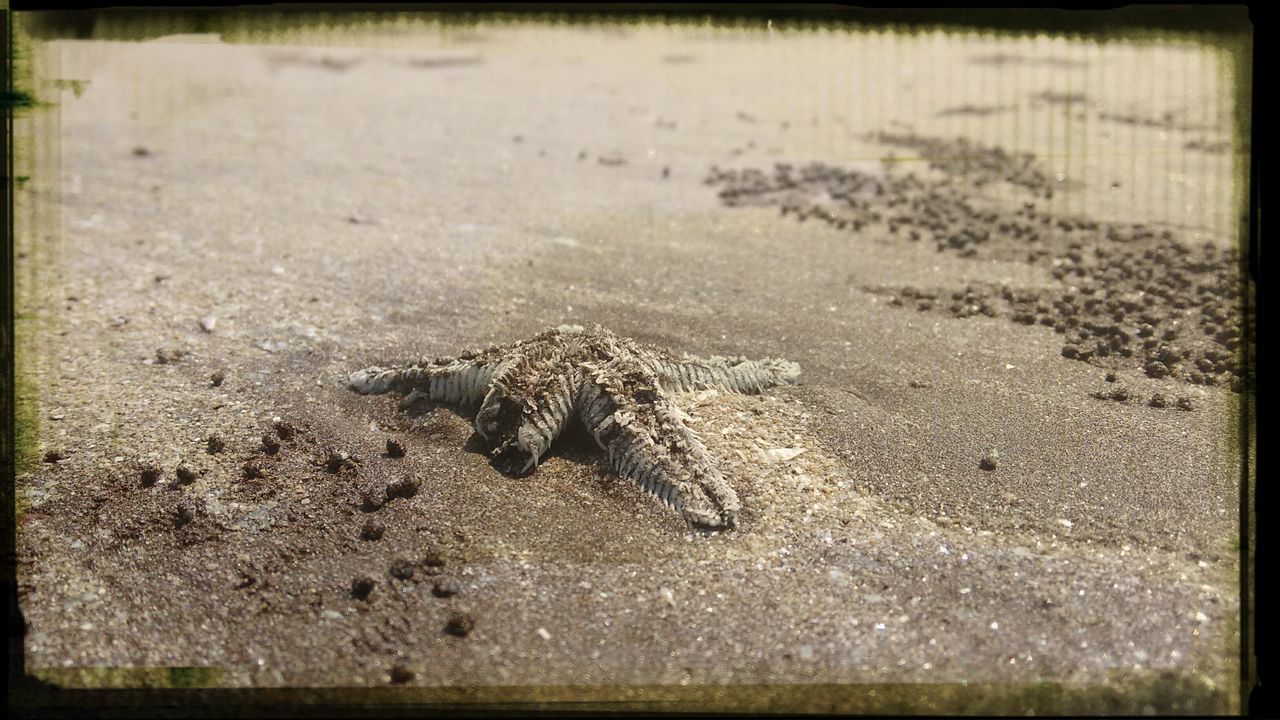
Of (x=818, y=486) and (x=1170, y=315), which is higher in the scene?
(x=1170, y=315)

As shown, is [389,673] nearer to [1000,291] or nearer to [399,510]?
[399,510]

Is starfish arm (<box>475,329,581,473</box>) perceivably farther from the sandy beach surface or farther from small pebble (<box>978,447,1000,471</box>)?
small pebble (<box>978,447,1000,471</box>)

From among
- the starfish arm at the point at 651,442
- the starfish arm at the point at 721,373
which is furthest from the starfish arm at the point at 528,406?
the starfish arm at the point at 721,373

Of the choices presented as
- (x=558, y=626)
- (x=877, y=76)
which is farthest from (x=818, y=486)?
(x=877, y=76)

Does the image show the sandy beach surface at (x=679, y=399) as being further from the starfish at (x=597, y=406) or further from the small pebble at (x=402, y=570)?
the starfish at (x=597, y=406)

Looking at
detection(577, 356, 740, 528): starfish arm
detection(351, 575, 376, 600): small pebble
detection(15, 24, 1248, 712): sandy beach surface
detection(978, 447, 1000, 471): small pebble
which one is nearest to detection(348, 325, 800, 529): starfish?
detection(577, 356, 740, 528): starfish arm
